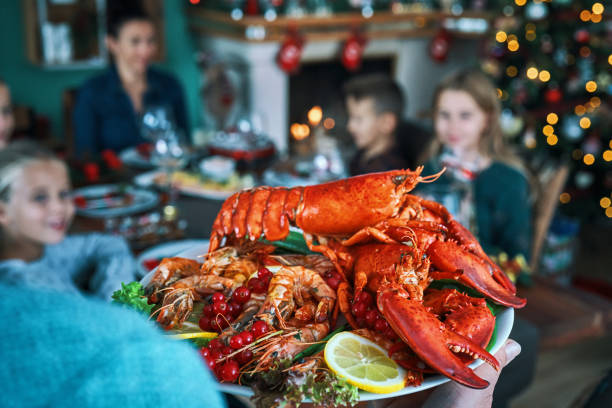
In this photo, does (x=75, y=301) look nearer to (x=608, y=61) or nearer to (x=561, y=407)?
(x=561, y=407)

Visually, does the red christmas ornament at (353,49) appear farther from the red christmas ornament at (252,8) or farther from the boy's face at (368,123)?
the boy's face at (368,123)

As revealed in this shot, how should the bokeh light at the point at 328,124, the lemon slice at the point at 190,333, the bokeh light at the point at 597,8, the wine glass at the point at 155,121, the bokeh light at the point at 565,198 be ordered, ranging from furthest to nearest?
the bokeh light at the point at 565,198 < the bokeh light at the point at 597,8 < the bokeh light at the point at 328,124 < the wine glass at the point at 155,121 < the lemon slice at the point at 190,333

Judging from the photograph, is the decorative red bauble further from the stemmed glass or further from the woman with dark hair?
the stemmed glass

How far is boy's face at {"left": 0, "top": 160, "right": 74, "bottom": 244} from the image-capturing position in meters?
1.89

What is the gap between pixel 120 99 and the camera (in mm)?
3504

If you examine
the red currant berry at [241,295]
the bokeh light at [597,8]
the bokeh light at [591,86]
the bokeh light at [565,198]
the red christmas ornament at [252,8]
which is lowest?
the bokeh light at [565,198]

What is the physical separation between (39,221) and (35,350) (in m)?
1.71

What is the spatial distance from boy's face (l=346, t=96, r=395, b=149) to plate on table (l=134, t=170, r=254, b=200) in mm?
785

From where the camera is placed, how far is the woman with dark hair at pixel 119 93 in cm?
338

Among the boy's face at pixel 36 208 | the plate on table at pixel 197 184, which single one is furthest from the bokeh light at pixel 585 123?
the boy's face at pixel 36 208

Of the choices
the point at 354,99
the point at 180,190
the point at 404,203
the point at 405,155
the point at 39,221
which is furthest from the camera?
the point at 405,155

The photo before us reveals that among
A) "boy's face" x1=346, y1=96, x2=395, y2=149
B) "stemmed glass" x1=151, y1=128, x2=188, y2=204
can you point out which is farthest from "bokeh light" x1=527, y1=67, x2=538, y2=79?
"stemmed glass" x1=151, y1=128, x2=188, y2=204

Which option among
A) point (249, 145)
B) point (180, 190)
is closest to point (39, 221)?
point (180, 190)

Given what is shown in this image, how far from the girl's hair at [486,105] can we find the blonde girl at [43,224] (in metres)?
1.63
